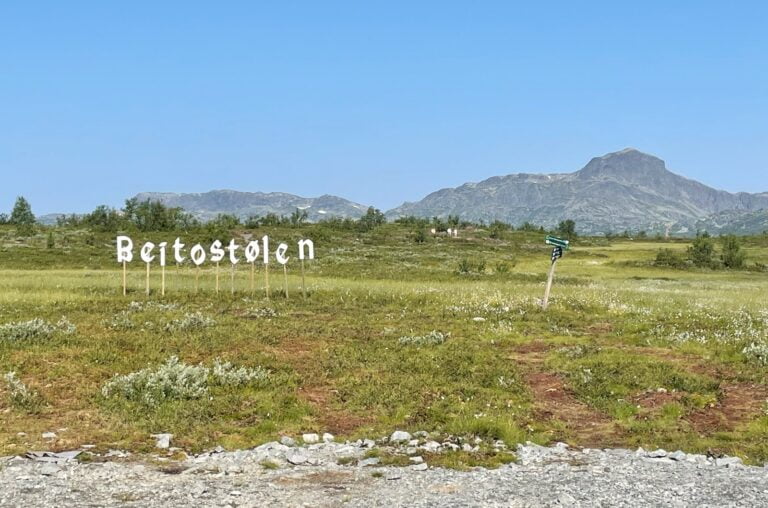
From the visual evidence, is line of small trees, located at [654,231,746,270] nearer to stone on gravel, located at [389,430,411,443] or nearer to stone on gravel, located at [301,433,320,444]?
stone on gravel, located at [389,430,411,443]

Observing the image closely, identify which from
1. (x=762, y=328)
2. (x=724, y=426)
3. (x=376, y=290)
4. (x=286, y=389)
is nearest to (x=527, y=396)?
(x=724, y=426)

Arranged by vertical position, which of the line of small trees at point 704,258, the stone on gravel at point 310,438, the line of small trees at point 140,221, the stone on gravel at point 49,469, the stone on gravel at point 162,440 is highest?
the line of small trees at point 140,221

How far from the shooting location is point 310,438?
1446cm

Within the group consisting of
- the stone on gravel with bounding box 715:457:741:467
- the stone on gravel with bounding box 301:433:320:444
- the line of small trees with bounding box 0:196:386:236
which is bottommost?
the stone on gravel with bounding box 715:457:741:467

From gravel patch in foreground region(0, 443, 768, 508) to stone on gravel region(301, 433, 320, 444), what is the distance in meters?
0.72

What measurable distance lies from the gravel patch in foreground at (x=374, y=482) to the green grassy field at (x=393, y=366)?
3.63 feet

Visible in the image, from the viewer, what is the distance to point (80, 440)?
14133 mm

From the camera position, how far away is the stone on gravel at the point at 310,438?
14388mm

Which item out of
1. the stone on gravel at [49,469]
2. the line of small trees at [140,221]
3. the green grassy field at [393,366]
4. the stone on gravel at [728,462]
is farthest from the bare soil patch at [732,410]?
the line of small trees at [140,221]

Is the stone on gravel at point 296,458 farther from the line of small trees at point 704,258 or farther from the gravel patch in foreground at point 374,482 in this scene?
the line of small trees at point 704,258

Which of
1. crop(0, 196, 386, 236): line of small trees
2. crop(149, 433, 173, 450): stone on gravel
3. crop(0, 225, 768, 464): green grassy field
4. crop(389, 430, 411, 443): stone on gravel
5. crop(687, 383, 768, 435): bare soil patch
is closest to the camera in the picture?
crop(149, 433, 173, 450): stone on gravel

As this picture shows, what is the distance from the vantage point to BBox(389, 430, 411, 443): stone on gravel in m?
14.3

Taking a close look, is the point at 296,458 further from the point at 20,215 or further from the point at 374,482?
the point at 20,215

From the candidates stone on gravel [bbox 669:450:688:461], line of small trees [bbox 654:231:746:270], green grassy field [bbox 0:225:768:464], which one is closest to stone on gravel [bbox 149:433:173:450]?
green grassy field [bbox 0:225:768:464]
